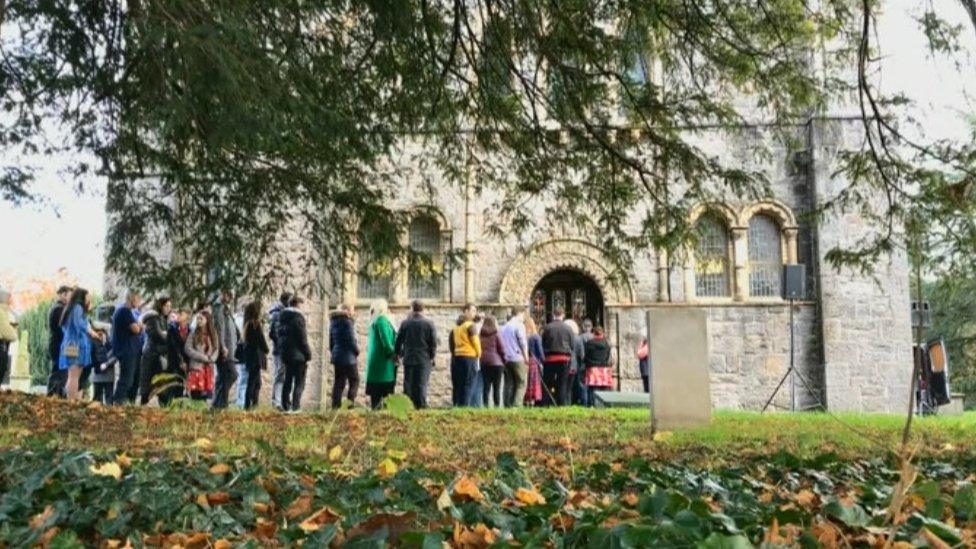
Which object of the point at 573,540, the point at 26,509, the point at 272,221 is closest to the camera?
the point at 573,540

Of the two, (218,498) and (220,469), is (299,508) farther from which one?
(220,469)

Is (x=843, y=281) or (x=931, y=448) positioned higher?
(x=843, y=281)

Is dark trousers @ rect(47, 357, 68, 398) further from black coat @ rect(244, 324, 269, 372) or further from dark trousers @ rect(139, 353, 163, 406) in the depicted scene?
black coat @ rect(244, 324, 269, 372)

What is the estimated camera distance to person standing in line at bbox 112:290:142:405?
11.0 m

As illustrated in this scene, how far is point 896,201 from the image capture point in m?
7.42

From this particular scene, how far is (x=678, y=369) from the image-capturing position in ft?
25.7

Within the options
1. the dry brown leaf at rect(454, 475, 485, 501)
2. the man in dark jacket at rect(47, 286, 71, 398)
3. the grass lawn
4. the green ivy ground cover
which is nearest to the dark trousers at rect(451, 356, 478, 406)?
the man in dark jacket at rect(47, 286, 71, 398)

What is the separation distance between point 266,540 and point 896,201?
6656 mm

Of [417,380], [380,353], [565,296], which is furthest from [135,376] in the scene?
[565,296]

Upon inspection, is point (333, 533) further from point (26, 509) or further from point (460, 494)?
point (26, 509)

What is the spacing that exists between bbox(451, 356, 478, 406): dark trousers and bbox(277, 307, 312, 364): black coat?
280 cm

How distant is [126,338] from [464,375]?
4.98 metres

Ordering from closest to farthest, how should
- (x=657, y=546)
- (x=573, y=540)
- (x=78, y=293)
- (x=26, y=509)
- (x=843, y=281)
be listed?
(x=657, y=546) < (x=573, y=540) < (x=26, y=509) < (x=78, y=293) < (x=843, y=281)

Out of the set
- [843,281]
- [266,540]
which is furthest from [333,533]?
[843,281]
